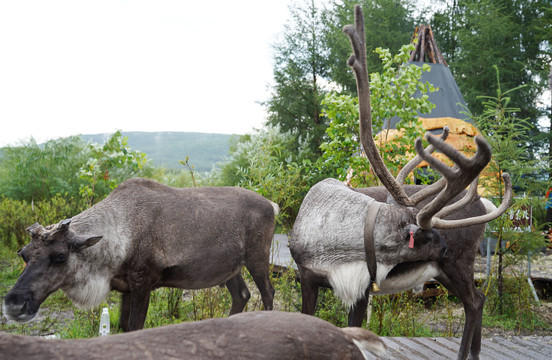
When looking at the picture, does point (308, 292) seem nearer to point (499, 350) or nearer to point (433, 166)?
point (433, 166)

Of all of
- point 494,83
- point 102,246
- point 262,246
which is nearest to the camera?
point 102,246

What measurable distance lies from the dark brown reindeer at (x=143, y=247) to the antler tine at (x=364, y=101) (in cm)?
122

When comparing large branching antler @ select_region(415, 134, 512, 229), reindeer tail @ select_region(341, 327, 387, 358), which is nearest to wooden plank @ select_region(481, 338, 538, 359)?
large branching antler @ select_region(415, 134, 512, 229)

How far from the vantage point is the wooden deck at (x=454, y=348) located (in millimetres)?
4152

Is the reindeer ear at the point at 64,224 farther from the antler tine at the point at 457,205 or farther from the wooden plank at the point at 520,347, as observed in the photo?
the wooden plank at the point at 520,347

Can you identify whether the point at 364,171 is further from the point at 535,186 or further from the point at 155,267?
the point at 155,267

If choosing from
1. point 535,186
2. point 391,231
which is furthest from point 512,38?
point 391,231

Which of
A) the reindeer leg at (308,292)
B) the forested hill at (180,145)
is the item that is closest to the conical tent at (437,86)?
the reindeer leg at (308,292)

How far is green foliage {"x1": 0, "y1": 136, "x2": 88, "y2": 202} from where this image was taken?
13.0 meters

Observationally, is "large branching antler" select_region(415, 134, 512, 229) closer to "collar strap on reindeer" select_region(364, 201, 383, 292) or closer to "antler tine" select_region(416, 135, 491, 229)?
"antler tine" select_region(416, 135, 491, 229)

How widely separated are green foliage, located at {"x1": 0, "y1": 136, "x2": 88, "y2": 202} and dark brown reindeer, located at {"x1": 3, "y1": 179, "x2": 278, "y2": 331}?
31.5ft

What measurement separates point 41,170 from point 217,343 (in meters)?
13.1

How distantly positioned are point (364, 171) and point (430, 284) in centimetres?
232

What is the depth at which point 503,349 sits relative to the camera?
4.51 m
